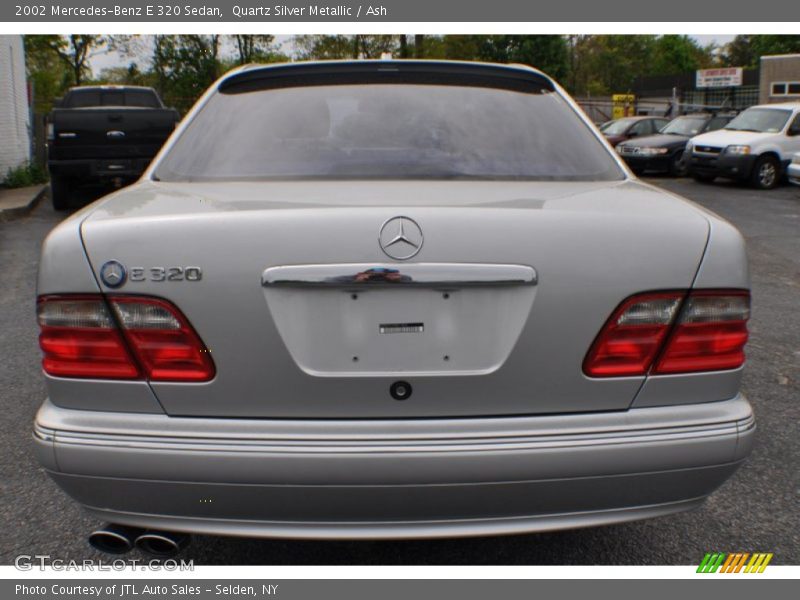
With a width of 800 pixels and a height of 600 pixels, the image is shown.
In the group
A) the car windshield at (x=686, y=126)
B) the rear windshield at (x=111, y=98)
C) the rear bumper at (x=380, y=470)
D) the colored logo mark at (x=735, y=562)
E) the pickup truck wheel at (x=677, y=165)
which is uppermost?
the rear windshield at (x=111, y=98)

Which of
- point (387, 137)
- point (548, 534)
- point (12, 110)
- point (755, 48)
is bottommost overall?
point (548, 534)

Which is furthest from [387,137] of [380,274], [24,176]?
[24,176]

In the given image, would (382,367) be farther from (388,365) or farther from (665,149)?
(665,149)

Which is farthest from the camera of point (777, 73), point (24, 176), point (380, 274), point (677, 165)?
point (777, 73)

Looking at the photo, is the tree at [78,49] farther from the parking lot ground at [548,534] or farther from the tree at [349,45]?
the parking lot ground at [548,534]

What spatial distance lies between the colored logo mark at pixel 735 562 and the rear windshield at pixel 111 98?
14.6 metres

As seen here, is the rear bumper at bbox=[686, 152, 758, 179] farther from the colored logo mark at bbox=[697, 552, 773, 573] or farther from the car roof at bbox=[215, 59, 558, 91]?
the colored logo mark at bbox=[697, 552, 773, 573]

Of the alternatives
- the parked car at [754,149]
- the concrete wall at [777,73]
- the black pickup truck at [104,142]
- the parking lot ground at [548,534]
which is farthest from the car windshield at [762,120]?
the concrete wall at [777,73]

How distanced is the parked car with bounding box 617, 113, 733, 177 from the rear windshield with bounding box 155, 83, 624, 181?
17.9m

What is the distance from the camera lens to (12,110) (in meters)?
16.0

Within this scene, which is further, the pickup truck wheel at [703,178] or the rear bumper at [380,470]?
the pickup truck wheel at [703,178]

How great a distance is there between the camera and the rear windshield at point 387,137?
2.63 meters

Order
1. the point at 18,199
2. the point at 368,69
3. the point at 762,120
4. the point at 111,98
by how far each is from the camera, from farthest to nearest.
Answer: the point at 762,120 → the point at 111,98 → the point at 18,199 → the point at 368,69

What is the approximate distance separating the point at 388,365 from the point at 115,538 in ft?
2.85
